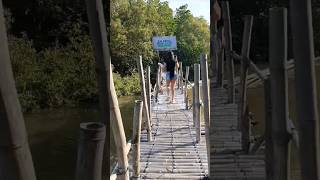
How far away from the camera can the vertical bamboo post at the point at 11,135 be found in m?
0.28

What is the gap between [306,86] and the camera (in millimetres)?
387

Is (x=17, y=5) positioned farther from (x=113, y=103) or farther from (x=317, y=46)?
(x=317, y=46)

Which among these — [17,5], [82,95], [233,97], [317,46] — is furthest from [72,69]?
[317,46]

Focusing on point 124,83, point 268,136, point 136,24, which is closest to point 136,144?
point 124,83

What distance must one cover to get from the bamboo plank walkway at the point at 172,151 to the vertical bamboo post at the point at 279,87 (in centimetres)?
70

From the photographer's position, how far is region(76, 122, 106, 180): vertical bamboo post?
0.31 m

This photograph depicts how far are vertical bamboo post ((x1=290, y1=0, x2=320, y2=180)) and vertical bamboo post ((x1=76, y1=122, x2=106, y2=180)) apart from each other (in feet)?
0.54

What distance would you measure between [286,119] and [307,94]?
3.7 inches

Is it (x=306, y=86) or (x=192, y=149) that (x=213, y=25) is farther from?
(x=192, y=149)

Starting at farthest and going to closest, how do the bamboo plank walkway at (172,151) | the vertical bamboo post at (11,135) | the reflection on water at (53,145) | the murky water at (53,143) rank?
the reflection on water at (53,145) < the murky water at (53,143) < the bamboo plank walkway at (172,151) < the vertical bamboo post at (11,135)

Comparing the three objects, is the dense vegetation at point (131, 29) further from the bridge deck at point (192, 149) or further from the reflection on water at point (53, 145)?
the reflection on water at point (53, 145)

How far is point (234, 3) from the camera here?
0.61m

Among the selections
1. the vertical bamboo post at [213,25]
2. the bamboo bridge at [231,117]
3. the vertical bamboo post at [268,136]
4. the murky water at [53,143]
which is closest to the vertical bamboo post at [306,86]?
the bamboo bridge at [231,117]

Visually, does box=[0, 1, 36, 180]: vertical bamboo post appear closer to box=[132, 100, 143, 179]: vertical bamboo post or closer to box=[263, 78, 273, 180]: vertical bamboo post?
box=[263, 78, 273, 180]: vertical bamboo post
